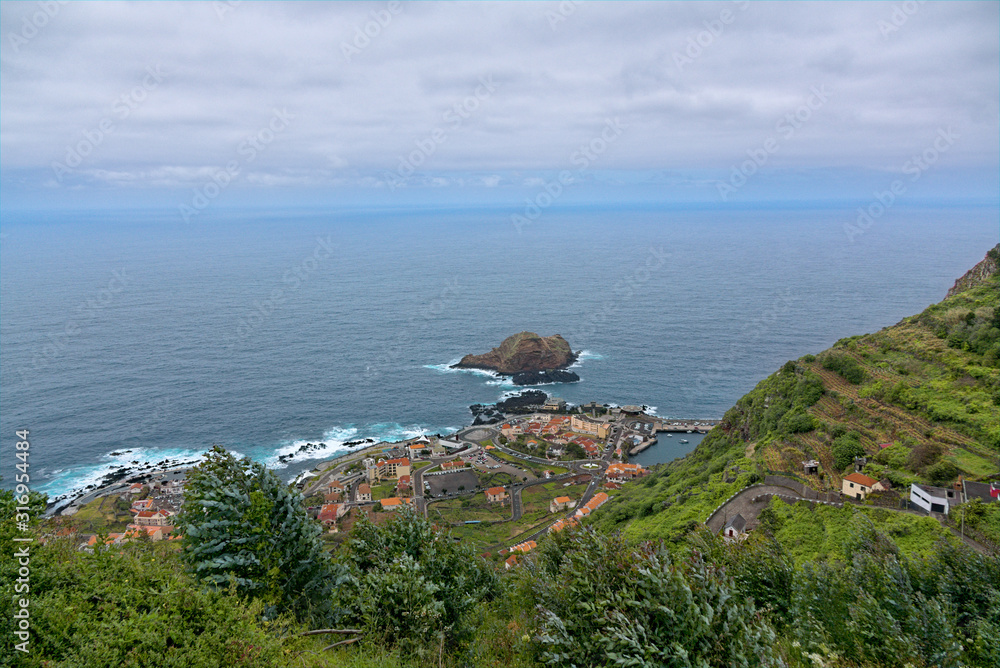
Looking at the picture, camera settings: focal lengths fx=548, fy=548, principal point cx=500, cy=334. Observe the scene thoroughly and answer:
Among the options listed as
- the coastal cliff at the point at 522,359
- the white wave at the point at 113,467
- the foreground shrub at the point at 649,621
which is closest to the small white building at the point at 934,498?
the foreground shrub at the point at 649,621

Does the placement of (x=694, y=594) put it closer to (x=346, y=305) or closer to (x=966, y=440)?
(x=966, y=440)

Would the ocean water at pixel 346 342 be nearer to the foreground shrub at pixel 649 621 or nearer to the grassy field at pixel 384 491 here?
the grassy field at pixel 384 491

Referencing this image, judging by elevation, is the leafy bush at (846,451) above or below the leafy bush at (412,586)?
below

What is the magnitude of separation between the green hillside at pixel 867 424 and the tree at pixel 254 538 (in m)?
18.9

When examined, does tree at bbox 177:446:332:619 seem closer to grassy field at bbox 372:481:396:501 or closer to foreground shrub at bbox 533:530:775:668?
foreground shrub at bbox 533:530:775:668

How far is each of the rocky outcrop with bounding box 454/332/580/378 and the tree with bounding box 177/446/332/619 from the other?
2973 inches

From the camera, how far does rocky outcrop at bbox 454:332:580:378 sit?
3588 inches

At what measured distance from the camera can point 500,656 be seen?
1355 cm

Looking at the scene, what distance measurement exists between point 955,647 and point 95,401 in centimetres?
8818

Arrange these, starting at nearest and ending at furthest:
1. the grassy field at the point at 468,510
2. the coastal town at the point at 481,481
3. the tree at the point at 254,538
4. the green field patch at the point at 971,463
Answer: the tree at the point at 254,538 → the green field patch at the point at 971,463 → the coastal town at the point at 481,481 → the grassy field at the point at 468,510

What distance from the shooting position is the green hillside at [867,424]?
28.6m

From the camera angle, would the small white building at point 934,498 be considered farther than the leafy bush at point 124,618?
Yes

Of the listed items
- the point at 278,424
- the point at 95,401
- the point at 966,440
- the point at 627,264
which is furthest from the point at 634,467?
the point at 627,264

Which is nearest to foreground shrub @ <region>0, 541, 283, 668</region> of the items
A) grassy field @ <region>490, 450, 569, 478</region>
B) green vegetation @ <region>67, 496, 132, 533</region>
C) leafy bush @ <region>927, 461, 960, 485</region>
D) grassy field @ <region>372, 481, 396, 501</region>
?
leafy bush @ <region>927, 461, 960, 485</region>
